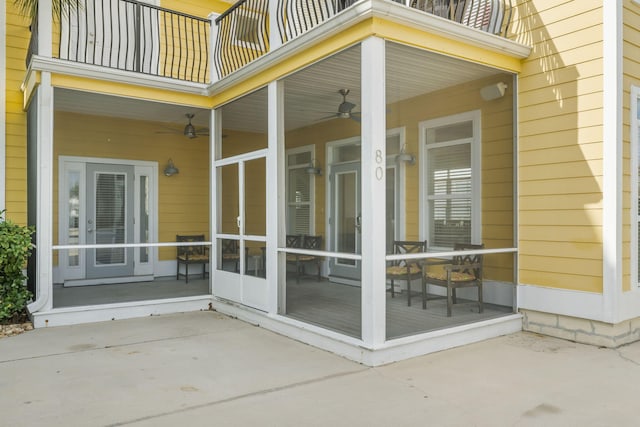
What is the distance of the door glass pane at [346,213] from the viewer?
763 cm

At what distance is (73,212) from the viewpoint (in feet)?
24.3

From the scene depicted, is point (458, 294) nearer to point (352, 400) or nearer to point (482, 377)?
point (482, 377)

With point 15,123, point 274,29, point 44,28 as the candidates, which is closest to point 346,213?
point 274,29

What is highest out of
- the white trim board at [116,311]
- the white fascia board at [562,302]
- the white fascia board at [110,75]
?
the white fascia board at [110,75]

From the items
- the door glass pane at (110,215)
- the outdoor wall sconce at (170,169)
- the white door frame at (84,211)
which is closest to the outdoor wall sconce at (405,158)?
the outdoor wall sconce at (170,169)

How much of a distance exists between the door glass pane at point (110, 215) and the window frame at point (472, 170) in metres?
4.82

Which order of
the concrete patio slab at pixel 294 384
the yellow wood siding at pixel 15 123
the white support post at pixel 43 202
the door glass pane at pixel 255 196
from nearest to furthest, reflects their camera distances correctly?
1. the concrete patio slab at pixel 294 384
2. the white support post at pixel 43 202
3. the door glass pane at pixel 255 196
4. the yellow wood siding at pixel 15 123

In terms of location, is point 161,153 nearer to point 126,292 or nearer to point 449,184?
point 126,292

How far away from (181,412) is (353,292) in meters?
4.03

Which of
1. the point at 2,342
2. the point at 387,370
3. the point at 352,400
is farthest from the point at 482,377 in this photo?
the point at 2,342

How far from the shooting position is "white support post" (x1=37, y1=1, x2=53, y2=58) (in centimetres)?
516

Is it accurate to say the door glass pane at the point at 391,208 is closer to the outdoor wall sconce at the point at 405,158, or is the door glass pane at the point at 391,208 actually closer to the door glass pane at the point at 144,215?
the outdoor wall sconce at the point at 405,158

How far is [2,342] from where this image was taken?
15.0 ft

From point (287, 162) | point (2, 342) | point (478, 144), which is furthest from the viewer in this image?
point (287, 162)
